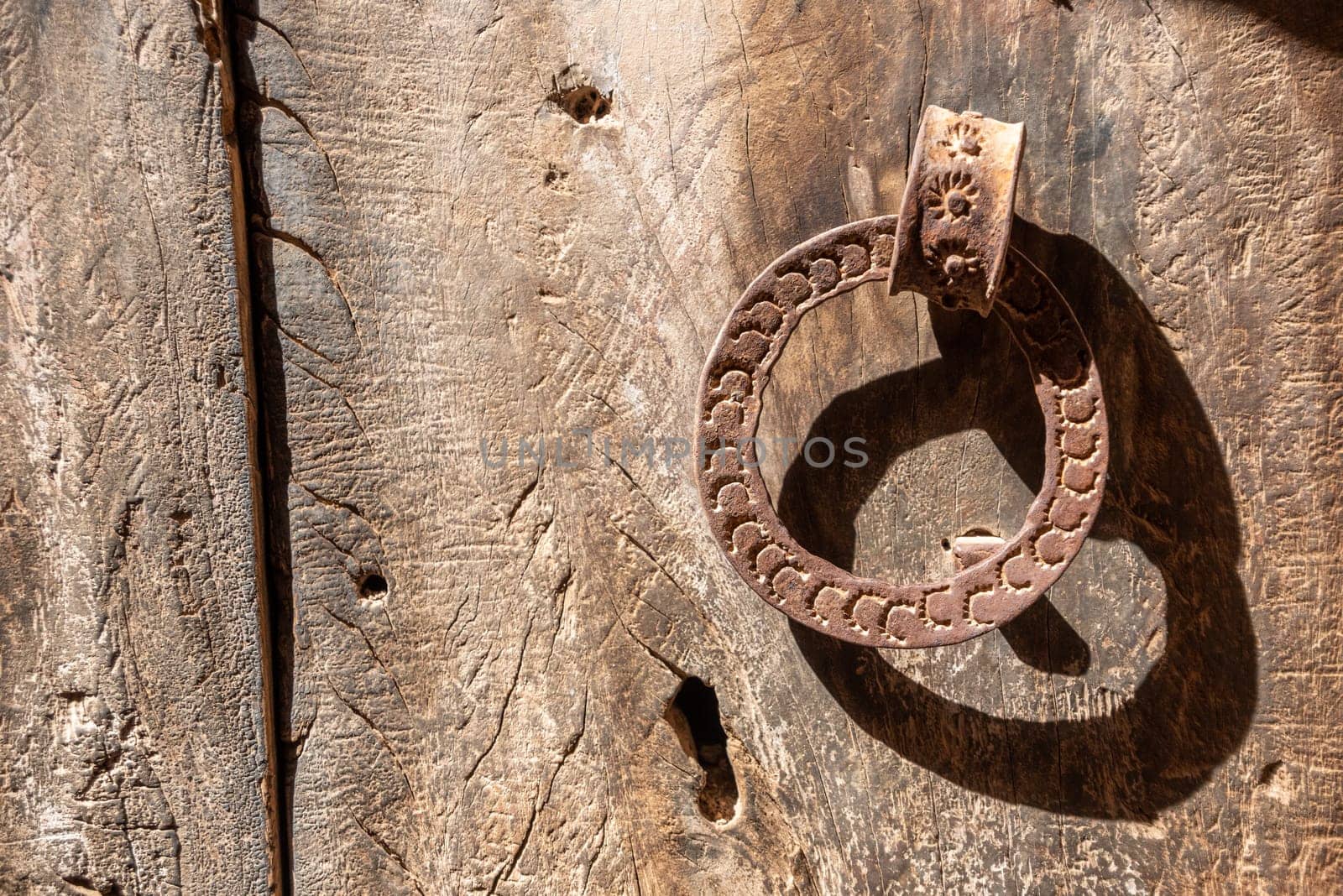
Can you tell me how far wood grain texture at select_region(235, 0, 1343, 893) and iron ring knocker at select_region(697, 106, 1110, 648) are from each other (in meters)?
0.12

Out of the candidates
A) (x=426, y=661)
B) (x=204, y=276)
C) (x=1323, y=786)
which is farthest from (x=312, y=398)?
(x=1323, y=786)

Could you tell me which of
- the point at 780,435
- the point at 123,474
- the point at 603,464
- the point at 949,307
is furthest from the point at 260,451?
the point at 949,307

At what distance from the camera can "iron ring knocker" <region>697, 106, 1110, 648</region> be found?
71 cm

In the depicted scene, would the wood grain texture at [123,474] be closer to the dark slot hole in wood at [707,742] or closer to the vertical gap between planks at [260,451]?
the vertical gap between planks at [260,451]

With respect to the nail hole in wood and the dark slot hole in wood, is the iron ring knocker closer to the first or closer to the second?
the dark slot hole in wood

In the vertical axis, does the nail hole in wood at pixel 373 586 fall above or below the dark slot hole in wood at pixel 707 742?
above

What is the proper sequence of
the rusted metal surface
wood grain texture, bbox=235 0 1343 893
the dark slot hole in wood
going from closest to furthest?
1. the rusted metal surface
2. wood grain texture, bbox=235 0 1343 893
3. the dark slot hole in wood

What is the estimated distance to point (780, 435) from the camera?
93 centimetres

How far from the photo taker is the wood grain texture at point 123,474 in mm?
893

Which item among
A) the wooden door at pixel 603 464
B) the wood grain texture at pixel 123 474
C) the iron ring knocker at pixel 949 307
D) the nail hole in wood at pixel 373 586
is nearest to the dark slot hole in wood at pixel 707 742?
the wooden door at pixel 603 464

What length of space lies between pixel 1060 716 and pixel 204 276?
1.08m

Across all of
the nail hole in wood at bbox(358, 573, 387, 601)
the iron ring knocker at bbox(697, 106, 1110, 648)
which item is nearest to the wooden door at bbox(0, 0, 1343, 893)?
the nail hole in wood at bbox(358, 573, 387, 601)

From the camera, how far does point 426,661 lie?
97cm

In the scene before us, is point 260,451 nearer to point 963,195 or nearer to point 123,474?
point 123,474
